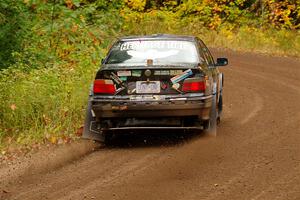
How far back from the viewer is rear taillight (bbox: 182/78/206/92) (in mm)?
8414

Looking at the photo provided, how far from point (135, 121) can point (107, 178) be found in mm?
1635

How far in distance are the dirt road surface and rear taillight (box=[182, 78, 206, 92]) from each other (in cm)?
82

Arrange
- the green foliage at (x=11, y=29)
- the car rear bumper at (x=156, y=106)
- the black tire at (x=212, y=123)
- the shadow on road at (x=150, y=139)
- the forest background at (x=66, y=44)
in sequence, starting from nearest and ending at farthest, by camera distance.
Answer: the car rear bumper at (x=156, y=106), the black tire at (x=212, y=123), the shadow on road at (x=150, y=139), the forest background at (x=66, y=44), the green foliage at (x=11, y=29)

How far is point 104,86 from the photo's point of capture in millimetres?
8547

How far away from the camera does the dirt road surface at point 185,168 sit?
21.3ft

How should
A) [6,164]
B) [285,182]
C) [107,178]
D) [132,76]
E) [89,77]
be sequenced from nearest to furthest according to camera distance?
1. [285,182]
2. [107,178]
3. [6,164]
4. [132,76]
5. [89,77]

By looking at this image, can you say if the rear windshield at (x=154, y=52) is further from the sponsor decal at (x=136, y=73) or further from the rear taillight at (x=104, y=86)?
the rear taillight at (x=104, y=86)

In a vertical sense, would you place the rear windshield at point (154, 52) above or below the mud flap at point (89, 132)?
above

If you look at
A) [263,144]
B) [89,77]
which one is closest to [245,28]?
[89,77]

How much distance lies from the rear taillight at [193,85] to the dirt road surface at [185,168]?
818 millimetres

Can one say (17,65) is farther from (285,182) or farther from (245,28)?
(245,28)

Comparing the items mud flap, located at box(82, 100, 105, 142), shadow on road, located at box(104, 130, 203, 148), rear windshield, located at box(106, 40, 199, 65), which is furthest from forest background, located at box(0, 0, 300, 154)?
rear windshield, located at box(106, 40, 199, 65)

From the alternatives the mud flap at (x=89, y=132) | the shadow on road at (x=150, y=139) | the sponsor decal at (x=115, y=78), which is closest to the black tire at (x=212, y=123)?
the shadow on road at (x=150, y=139)

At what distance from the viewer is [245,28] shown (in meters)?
25.8
